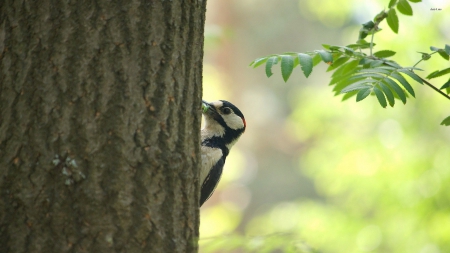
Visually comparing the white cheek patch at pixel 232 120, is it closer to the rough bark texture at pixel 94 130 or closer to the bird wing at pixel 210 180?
the bird wing at pixel 210 180

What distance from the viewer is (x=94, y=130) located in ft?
6.64

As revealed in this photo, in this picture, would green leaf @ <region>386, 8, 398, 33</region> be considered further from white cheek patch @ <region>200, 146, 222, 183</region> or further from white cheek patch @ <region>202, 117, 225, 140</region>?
white cheek patch @ <region>202, 117, 225, 140</region>

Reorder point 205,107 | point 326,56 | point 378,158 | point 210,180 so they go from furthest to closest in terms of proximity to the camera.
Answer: point 378,158
point 205,107
point 210,180
point 326,56

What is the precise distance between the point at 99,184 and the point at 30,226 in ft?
0.96

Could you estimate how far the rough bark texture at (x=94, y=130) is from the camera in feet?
6.40

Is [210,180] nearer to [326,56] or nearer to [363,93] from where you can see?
[326,56]

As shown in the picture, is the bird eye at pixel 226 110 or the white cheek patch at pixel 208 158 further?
the bird eye at pixel 226 110

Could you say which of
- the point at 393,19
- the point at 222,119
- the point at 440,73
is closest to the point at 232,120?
→ the point at 222,119

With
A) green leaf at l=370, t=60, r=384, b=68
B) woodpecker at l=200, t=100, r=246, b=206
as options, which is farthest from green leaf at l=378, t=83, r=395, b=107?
woodpecker at l=200, t=100, r=246, b=206

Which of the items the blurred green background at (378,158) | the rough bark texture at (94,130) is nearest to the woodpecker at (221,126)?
the blurred green background at (378,158)

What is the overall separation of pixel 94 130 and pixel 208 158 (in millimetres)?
2387

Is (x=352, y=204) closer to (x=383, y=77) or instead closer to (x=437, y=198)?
(x=437, y=198)

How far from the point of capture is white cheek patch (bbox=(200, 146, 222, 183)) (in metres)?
4.27

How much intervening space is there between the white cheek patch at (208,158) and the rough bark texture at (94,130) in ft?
6.61
